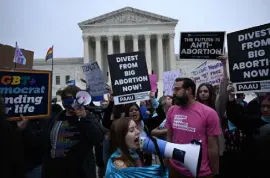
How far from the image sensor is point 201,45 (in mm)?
5199

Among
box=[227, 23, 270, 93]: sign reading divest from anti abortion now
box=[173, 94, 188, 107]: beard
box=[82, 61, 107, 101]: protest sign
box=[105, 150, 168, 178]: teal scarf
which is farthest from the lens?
box=[82, 61, 107, 101]: protest sign

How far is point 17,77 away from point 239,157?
12.1 ft

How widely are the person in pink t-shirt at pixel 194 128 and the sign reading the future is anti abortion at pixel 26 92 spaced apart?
1.86m

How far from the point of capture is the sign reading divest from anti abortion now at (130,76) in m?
5.57

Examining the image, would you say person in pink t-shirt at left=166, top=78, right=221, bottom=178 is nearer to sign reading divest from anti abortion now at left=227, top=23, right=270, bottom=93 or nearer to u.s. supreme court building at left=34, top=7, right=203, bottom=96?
sign reading divest from anti abortion now at left=227, top=23, right=270, bottom=93

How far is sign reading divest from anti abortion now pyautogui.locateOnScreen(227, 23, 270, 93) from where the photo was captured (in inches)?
155

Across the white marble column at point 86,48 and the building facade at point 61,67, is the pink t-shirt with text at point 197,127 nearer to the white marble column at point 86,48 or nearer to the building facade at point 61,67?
the white marble column at point 86,48

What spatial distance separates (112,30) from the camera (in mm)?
48344

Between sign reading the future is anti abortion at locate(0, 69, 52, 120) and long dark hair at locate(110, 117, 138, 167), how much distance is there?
1.44 m

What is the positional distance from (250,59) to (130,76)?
8.69 feet

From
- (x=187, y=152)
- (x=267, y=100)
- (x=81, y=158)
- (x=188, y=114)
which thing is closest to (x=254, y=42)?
(x=267, y=100)

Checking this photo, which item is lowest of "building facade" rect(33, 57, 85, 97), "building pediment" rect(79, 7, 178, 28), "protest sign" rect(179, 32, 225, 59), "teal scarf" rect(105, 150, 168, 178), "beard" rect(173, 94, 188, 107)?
"teal scarf" rect(105, 150, 168, 178)

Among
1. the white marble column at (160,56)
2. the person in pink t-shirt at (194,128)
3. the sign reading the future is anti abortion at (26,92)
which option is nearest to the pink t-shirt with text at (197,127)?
the person in pink t-shirt at (194,128)

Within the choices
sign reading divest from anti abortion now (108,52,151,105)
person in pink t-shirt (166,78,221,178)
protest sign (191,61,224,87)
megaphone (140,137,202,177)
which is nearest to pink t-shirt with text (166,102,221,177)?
person in pink t-shirt (166,78,221,178)
